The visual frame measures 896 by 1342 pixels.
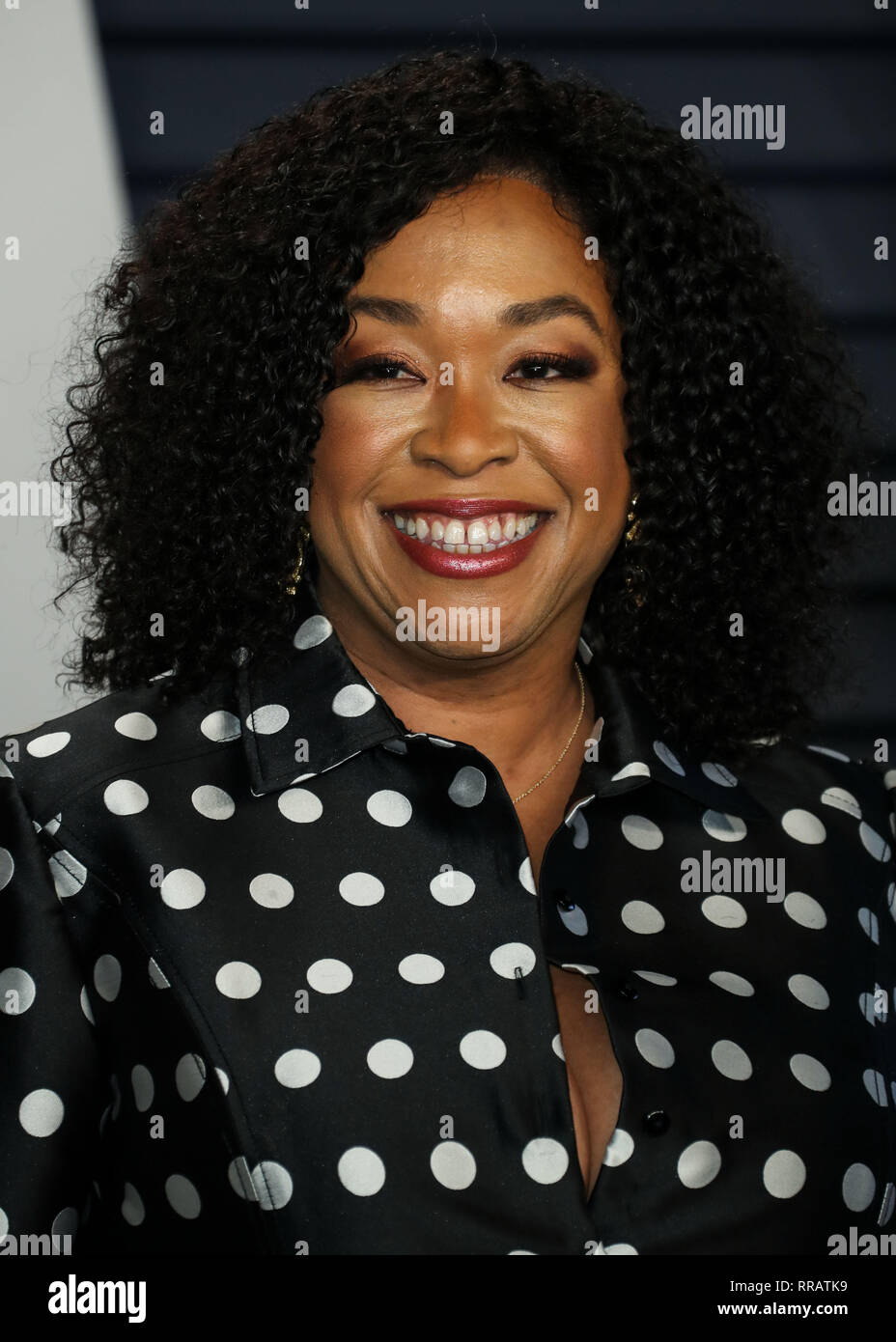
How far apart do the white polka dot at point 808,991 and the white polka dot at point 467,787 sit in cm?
46

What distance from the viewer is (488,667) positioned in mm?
1897

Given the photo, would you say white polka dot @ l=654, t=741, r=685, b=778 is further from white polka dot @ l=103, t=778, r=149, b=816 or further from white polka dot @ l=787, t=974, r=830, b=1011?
white polka dot @ l=103, t=778, r=149, b=816

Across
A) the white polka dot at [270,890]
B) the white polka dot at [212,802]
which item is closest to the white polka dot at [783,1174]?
the white polka dot at [270,890]

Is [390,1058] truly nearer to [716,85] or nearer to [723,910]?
[723,910]

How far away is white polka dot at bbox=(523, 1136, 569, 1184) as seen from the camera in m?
1.59

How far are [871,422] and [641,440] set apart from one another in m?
1.04

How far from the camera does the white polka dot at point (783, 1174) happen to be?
1.67 metres

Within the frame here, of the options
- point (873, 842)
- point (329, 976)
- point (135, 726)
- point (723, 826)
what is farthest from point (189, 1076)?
point (873, 842)

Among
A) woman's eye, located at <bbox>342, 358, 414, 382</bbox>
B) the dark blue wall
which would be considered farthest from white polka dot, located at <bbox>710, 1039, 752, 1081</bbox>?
the dark blue wall

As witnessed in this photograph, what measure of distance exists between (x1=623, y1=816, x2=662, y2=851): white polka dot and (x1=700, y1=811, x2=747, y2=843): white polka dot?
75 millimetres

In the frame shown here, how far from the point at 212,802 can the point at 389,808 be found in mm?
208

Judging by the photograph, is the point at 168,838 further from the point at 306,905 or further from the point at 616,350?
the point at 616,350

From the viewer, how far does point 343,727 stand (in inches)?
71.4

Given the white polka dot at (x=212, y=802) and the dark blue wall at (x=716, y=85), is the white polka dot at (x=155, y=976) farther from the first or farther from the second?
the dark blue wall at (x=716, y=85)
